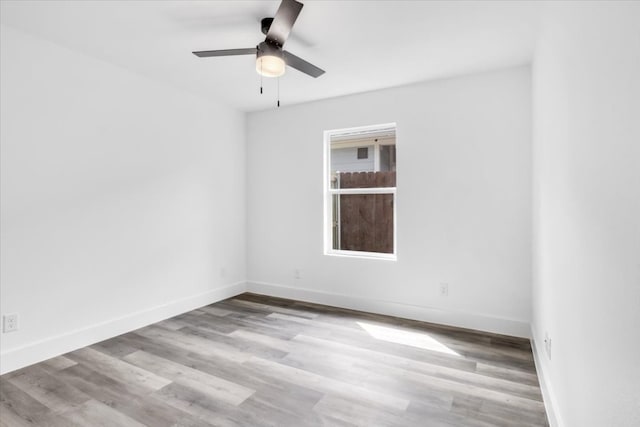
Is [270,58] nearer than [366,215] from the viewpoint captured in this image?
Yes

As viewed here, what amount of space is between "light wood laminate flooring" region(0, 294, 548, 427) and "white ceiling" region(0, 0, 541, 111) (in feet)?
8.09

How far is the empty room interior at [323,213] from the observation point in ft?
4.44

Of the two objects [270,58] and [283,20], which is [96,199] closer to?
[270,58]

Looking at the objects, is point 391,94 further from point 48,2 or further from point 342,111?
point 48,2

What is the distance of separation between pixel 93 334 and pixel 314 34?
3097 mm

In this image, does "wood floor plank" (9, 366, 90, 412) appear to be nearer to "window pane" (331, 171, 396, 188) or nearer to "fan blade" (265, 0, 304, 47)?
"fan blade" (265, 0, 304, 47)

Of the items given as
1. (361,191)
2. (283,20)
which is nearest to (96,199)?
(283,20)

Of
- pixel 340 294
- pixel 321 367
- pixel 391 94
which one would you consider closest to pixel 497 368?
pixel 321 367

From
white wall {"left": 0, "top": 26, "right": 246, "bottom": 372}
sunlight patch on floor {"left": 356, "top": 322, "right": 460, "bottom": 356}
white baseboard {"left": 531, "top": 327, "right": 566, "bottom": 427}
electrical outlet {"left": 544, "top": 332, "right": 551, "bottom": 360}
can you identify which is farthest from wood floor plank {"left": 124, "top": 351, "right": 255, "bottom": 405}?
electrical outlet {"left": 544, "top": 332, "right": 551, "bottom": 360}

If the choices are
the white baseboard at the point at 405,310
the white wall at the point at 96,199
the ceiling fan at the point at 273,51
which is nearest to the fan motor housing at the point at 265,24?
the ceiling fan at the point at 273,51

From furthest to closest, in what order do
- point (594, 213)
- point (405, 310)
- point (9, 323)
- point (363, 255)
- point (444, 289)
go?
point (363, 255) < point (405, 310) < point (444, 289) < point (9, 323) < point (594, 213)

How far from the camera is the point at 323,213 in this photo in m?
4.11

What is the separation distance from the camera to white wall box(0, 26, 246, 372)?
2.48 meters

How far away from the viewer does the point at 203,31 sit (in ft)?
8.11
